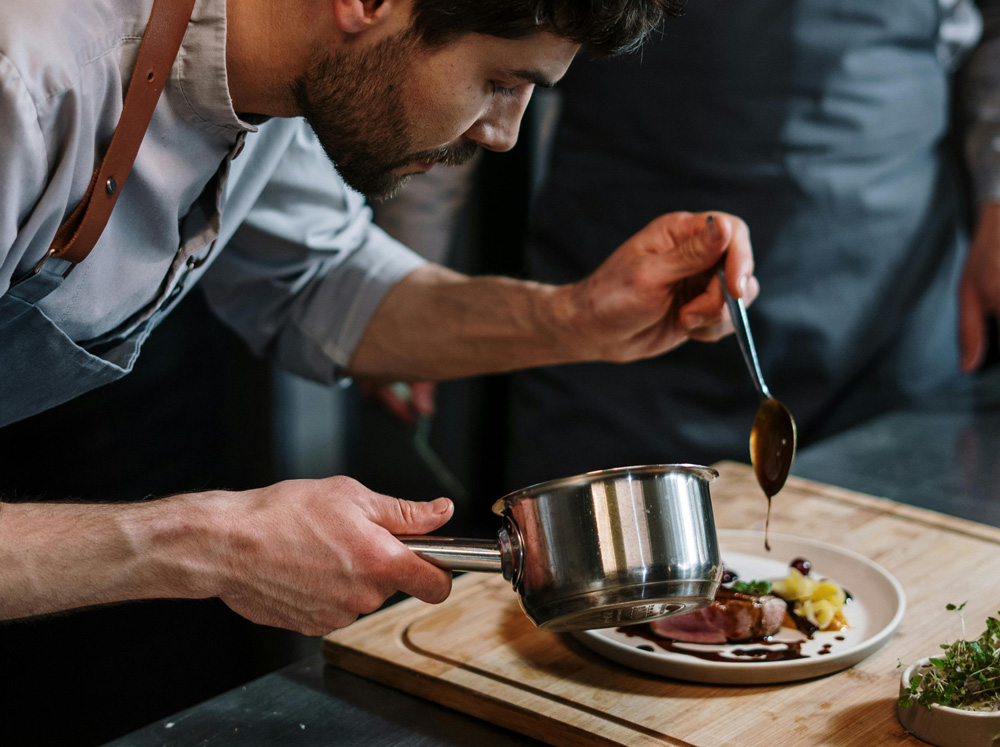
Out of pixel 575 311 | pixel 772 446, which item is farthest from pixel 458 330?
pixel 772 446

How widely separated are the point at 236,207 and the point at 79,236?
38 cm

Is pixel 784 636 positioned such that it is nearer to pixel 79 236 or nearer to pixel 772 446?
pixel 772 446

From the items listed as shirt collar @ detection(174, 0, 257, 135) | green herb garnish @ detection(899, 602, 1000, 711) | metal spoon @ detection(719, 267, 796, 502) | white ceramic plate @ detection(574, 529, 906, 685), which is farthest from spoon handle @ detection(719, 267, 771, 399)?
shirt collar @ detection(174, 0, 257, 135)

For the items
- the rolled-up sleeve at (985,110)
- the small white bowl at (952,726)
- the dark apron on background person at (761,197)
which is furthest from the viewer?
the rolled-up sleeve at (985,110)

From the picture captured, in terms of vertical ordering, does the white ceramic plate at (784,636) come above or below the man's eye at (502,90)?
below

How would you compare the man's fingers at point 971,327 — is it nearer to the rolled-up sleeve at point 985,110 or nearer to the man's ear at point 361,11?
the rolled-up sleeve at point 985,110

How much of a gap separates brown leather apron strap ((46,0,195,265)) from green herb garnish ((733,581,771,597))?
2.52ft

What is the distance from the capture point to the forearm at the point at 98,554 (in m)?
0.89

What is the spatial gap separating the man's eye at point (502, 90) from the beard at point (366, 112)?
9 cm

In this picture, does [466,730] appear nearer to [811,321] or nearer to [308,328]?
[308,328]

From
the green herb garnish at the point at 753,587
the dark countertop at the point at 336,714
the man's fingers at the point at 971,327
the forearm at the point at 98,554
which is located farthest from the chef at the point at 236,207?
the man's fingers at the point at 971,327

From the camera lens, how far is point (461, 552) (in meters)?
0.91

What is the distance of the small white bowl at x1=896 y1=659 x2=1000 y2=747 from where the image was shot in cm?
88

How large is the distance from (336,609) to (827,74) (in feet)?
5.11
